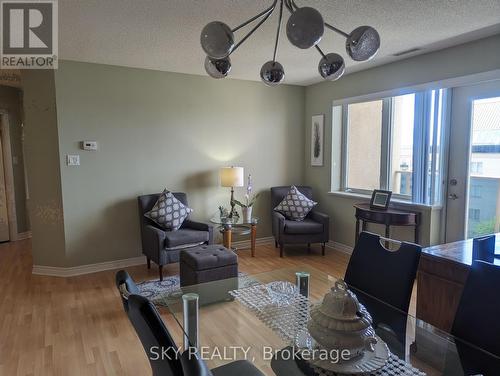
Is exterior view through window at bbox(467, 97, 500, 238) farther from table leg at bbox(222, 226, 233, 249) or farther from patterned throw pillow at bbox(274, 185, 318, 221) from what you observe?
Result: table leg at bbox(222, 226, 233, 249)

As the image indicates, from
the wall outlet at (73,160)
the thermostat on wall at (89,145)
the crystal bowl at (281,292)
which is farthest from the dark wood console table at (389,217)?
the wall outlet at (73,160)

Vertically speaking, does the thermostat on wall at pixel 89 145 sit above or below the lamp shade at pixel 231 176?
above

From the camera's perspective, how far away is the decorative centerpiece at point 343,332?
4.06 ft

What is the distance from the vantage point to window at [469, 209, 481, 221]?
11.4 feet

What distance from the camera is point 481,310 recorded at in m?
1.45

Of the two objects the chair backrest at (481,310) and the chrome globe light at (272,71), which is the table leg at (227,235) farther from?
the chair backrest at (481,310)

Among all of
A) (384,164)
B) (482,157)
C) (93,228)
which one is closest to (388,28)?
(482,157)

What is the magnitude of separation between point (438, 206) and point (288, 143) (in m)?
2.35

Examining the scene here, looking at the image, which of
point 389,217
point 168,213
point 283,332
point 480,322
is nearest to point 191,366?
point 283,332

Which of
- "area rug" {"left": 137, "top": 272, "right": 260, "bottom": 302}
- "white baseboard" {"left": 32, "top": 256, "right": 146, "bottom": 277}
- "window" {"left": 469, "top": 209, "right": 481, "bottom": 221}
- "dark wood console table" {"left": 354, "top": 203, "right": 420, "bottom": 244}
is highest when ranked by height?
"window" {"left": 469, "top": 209, "right": 481, "bottom": 221}

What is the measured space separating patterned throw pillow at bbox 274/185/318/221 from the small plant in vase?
16.0 inches

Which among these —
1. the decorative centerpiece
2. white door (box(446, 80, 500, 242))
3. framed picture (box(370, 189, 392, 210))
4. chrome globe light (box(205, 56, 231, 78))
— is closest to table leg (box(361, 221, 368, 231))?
framed picture (box(370, 189, 392, 210))

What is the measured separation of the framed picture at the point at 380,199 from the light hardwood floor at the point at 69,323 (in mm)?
846

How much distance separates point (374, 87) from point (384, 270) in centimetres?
301
